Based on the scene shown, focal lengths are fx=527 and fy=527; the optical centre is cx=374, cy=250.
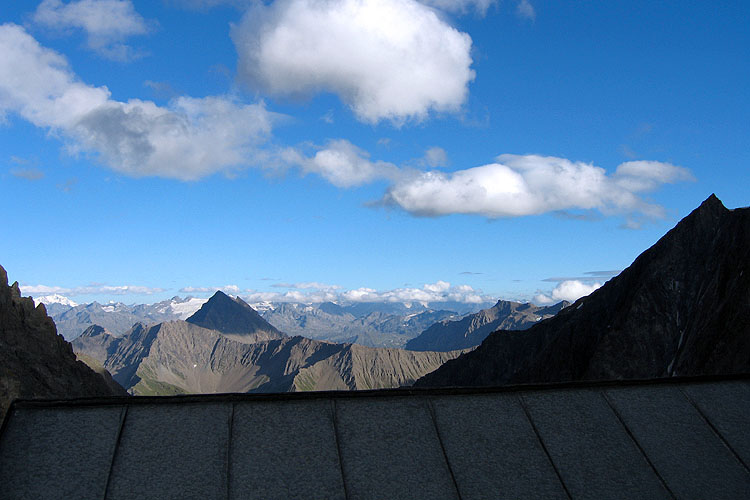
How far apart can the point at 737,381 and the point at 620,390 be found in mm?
3857

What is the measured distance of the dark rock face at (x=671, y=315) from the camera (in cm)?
7319

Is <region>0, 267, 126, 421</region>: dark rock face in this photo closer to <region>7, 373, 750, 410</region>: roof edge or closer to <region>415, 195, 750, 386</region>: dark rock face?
<region>415, 195, 750, 386</region>: dark rock face

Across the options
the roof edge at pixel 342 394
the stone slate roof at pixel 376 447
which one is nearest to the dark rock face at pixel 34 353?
the roof edge at pixel 342 394

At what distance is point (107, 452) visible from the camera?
1066 centimetres

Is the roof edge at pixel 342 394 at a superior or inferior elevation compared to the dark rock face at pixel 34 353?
superior

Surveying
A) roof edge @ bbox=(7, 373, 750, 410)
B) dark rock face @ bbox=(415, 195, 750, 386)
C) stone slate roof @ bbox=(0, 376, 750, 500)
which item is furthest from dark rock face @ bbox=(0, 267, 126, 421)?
stone slate roof @ bbox=(0, 376, 750, 500)

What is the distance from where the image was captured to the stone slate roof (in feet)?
34.2

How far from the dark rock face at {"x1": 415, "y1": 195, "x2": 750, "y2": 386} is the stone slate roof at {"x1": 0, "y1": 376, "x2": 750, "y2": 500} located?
60.1m

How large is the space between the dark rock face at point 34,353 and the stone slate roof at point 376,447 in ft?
363

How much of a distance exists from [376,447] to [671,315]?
10604 cm

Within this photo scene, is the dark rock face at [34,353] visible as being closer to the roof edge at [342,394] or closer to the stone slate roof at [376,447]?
the roof edge at [342,394]

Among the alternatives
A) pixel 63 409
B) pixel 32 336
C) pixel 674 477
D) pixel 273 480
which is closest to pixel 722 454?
pixel 674 477

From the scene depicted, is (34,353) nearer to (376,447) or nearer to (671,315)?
(376,447)

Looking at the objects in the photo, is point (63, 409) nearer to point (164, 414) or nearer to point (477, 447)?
point (164, 414)
